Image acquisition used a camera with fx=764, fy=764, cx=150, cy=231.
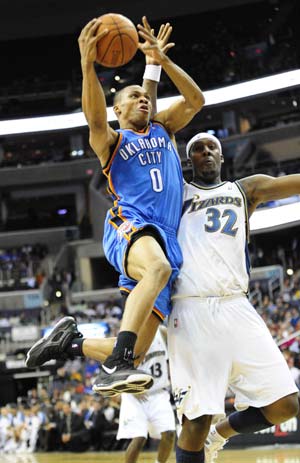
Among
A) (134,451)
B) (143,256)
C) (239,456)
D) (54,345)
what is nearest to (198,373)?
(143,256)

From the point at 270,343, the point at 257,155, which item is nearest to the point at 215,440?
the point at 270,343

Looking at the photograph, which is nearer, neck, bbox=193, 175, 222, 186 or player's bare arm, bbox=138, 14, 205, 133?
player's bare arm, bbox=138, 14, 205, 133

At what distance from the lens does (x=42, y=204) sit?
115 ft

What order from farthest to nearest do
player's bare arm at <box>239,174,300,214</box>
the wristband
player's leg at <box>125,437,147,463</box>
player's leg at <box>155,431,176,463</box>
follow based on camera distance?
player's leg at <box>155,431,176,463</box> → player's leg at <box>125,437,147,463</box> → the wristband → player's bare arm at <box>239,174,300,214</box>

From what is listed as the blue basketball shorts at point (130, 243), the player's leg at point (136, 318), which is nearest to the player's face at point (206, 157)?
the blue basketball shorts at point (130, 243)

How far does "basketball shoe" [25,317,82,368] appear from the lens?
5605mm

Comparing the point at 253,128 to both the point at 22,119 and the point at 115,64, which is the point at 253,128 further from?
the point at 115,64

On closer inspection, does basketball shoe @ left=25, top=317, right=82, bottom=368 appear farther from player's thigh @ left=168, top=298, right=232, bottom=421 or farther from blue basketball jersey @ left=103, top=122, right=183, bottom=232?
blue basketball jersey @ left=103, top=122, right=183, bottom=232

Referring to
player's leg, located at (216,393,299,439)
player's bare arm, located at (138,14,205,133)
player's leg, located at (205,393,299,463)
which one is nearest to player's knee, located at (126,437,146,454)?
Result: player's leg, located at (205,393,299,463)

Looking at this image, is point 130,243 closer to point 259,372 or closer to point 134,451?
point 259,372

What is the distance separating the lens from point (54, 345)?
561cm

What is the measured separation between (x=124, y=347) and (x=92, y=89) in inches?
67.5

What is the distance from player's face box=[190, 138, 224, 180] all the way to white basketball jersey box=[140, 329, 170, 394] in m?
4.07

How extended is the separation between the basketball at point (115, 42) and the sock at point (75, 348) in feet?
6.57
